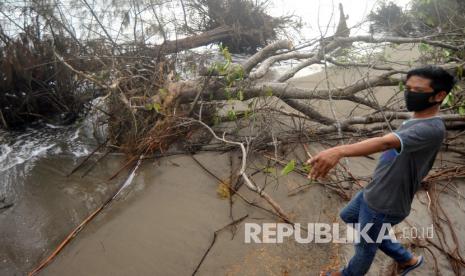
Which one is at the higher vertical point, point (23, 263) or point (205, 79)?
point (205, 79)

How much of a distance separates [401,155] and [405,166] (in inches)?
2.5

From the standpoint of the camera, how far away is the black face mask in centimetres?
168

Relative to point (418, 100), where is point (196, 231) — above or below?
below

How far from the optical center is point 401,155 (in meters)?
1.73

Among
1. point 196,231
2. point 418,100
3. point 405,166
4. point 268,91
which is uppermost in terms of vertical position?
point 418,100

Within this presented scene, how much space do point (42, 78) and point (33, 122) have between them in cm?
81

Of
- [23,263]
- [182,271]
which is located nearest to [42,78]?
[23,263]

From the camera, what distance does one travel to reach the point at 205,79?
4.24 meters

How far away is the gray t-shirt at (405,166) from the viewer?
5.25 feet

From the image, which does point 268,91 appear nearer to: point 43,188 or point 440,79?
point 440,79

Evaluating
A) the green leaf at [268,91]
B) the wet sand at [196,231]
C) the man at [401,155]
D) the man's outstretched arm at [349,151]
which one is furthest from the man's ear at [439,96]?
the green leaf at [268,91]

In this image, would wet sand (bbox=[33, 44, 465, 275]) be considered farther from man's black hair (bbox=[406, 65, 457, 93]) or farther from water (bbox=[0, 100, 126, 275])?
man's black hair (bbox=[406, 65, 457, 93])

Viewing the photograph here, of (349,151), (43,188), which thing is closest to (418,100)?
(349,151)

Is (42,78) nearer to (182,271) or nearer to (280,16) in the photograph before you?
(182,271)
